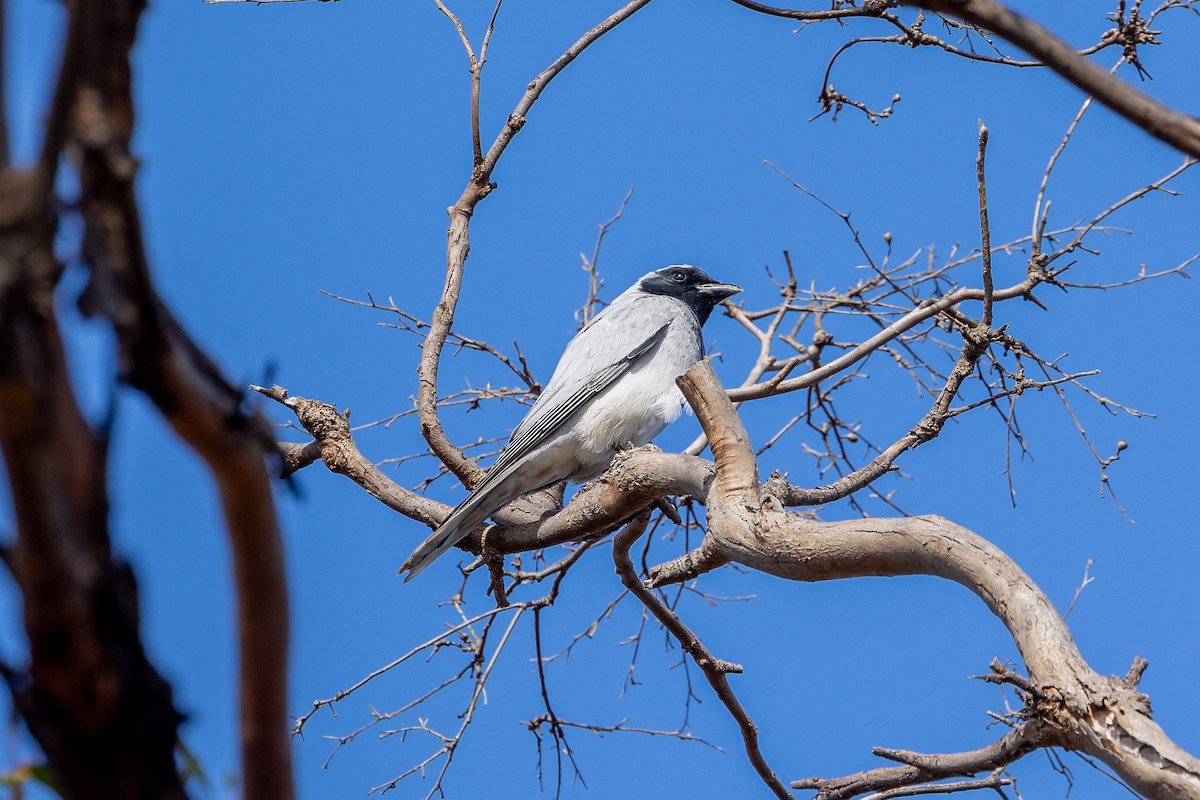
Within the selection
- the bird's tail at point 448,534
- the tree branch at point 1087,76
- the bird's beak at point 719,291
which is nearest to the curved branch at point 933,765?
the tree branch at point 1087,76

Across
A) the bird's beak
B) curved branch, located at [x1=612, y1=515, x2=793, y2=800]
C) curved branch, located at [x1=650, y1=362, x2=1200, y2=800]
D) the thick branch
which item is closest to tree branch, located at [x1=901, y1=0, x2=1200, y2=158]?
curved branch, located at [x1=650, y1=362, x2=1200, y2=800]

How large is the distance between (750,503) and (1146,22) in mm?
2516

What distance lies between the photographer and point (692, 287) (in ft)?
22.8

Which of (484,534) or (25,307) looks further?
(484,534)

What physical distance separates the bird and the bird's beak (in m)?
0.27

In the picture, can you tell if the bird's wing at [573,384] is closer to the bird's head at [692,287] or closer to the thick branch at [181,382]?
the bird's head at [692,287]

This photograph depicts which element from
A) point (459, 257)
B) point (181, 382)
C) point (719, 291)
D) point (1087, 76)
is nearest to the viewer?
point (181, 382)

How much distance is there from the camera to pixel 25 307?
111 centimetres

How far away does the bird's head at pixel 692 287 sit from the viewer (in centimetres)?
674

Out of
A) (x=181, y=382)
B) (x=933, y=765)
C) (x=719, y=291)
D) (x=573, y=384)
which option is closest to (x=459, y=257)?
(x=573, y=384)

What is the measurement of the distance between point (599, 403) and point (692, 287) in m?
1.59

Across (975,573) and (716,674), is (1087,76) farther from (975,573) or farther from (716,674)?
(716,674)

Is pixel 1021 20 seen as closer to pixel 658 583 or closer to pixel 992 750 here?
pixel 992 750

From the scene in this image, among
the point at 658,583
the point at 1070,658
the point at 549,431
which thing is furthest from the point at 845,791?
the point at 549,431
